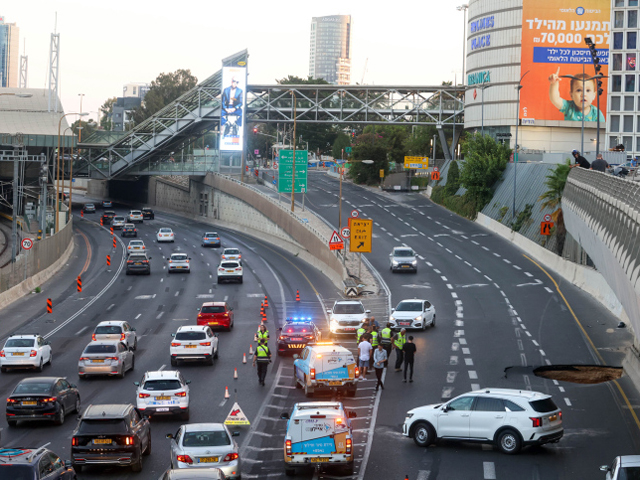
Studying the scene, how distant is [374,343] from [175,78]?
6659 inches

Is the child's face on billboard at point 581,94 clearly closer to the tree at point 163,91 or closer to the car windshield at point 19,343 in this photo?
the car windshield at point 19,343

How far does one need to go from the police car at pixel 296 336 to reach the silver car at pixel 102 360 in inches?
285

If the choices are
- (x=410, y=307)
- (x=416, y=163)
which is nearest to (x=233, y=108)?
(x=416, y=163)

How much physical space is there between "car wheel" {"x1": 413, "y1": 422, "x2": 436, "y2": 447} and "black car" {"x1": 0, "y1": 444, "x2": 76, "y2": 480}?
29.2 feet

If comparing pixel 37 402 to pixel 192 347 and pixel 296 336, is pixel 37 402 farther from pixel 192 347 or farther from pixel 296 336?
pixel 296 336

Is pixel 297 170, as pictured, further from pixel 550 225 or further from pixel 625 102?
pixel 625 102

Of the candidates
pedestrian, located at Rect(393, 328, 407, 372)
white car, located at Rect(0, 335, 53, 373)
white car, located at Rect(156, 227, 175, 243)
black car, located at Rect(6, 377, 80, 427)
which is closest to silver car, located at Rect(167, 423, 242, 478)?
black car, located at Rect(6, 377, 80, 427)

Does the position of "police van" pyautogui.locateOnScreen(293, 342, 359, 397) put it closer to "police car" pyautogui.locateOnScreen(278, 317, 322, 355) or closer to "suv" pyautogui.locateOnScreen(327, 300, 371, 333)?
"police car" pyautogui.locateOnScreen(278, 317, 322, 355)

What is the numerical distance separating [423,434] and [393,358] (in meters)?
12.9

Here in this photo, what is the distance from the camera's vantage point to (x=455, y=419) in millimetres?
21281

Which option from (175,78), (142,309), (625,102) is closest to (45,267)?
(142,309)

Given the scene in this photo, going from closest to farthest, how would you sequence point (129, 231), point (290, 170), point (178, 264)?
point (178, 264) → point (290, 170) → point (129, 231)

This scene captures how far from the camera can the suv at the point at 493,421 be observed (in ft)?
67.3

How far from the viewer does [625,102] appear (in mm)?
98688
